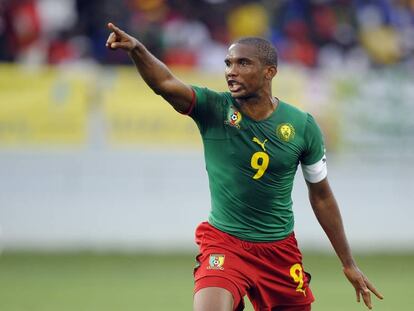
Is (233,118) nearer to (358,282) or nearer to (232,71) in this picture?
(232,71)

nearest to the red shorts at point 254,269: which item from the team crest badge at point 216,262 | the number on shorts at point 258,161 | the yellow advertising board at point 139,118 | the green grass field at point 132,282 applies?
the team crest badge at point 216,262

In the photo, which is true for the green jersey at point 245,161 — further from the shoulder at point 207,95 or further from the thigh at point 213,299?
the thigh at point 213,299

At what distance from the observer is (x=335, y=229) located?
8148 millimetres

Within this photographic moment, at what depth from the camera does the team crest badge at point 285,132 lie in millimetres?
7926

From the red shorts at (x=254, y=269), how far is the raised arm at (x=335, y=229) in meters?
0.32

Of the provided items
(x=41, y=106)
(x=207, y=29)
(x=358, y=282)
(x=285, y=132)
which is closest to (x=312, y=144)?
(x=285, y=132)

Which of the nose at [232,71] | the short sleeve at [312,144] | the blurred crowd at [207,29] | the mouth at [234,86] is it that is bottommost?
the short sleeve at [312,144]

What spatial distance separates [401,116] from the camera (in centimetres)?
1888

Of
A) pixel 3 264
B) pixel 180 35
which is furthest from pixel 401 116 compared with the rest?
pixel 3 264

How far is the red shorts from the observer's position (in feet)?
25.0

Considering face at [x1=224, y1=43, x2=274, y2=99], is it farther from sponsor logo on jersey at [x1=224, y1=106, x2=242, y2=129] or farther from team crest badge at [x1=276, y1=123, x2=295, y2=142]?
team crest badge at [x1=276, y1=123, x2=295, y2=142]

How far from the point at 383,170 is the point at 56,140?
5709 mm

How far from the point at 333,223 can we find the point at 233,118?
44.9 inches

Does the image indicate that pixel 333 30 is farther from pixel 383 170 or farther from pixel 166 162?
pixel 166 162
